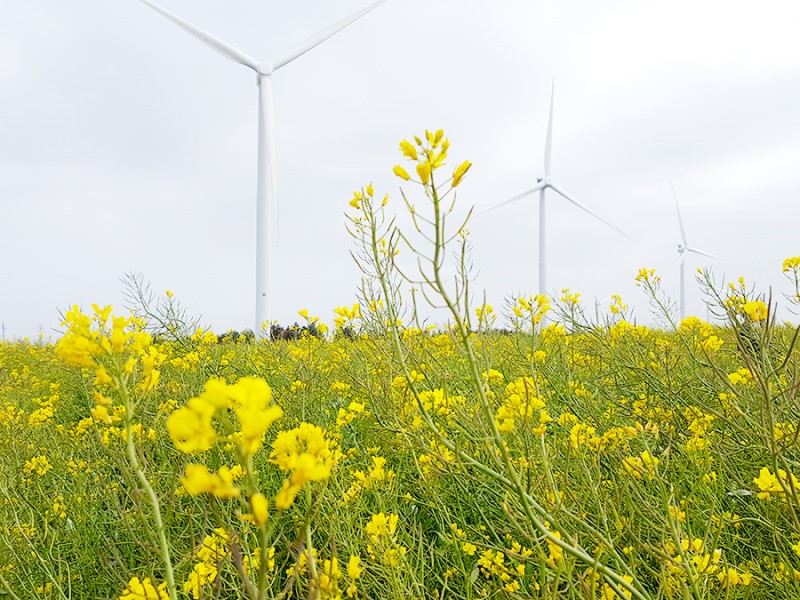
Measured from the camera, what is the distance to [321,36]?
9.61m

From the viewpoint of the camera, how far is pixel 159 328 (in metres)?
4.21

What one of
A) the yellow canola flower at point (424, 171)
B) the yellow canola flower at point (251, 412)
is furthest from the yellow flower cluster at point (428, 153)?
the yellow canola flower at point (251, 412)

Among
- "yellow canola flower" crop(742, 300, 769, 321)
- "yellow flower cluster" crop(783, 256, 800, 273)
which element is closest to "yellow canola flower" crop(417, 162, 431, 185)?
"yellow canola flower" crop(742, 300, 769, 321)

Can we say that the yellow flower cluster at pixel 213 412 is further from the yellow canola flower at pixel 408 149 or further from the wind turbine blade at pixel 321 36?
the wind turbine blade at pixel 321 36

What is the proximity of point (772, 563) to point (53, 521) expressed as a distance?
3.11 metres

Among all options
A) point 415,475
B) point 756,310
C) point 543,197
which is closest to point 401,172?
point 756,310

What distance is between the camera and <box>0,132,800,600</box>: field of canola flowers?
76 cm

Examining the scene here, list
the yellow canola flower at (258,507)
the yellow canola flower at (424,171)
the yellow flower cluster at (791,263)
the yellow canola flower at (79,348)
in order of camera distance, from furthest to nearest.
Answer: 1. the yellow flower cluster at (791,263)
2. the yellow canola flower at (424,171)
3. the yellow canola flower at (79,348)
4. the yellow canola flower at (258,507)

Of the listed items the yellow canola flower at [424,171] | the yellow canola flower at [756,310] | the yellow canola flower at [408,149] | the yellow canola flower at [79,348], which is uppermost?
the yellow canola flower at [408,149]

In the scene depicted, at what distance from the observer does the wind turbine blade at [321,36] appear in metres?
9.56

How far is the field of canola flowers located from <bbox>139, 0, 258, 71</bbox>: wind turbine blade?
6779mm

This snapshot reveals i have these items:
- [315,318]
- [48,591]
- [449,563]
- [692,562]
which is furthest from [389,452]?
[692,562]

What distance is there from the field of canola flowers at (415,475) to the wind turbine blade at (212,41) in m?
6.78

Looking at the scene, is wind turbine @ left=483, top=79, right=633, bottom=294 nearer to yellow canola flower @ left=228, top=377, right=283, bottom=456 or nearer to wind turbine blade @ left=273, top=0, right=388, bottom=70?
wind turbine blade @ left=273, top=0, right=388, bottom=70
